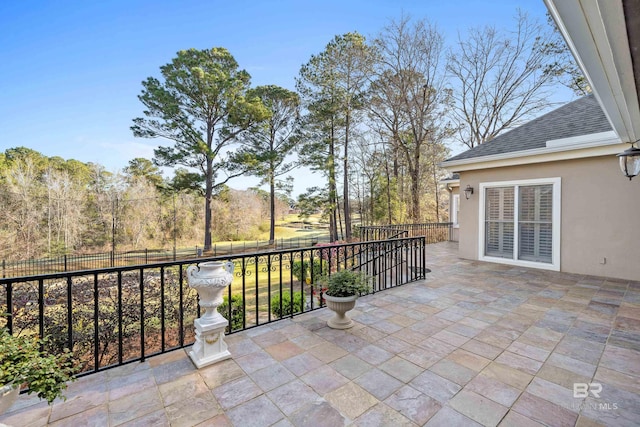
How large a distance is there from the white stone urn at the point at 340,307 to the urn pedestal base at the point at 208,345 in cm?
113

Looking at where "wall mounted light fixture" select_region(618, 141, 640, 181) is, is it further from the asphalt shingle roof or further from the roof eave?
the asphalt shingle roof

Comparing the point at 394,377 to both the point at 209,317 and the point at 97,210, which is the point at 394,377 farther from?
the point at 97,210

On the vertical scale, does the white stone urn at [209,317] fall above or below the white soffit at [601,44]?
below

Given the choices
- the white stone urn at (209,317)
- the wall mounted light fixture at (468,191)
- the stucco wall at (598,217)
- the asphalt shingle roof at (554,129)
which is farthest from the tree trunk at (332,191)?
the white stone urn at (209,317)

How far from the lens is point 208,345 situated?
2324 mm

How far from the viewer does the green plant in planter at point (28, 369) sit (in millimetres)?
1228

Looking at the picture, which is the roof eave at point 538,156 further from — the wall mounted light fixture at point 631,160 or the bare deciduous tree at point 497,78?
the bare deciduous tree at point 497,78

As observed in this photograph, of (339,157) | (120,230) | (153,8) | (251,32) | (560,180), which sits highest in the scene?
(251,32)

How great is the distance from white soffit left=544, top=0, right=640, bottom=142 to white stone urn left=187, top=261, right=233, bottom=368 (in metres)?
2.83

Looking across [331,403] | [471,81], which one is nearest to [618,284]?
[331,403]

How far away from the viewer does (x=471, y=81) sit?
13.4 meters

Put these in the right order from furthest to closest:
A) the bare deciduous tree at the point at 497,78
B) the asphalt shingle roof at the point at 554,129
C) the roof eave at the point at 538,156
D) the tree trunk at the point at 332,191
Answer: the tree trunk at the point at 332,191
the bare deciduous tree at the point at 497,78
the asphalt shingle roof at the point at 554,129
the roof eave at the point at 538,156

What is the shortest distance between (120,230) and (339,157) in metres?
13.8

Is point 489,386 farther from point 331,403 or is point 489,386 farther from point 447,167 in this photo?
point 447,167
